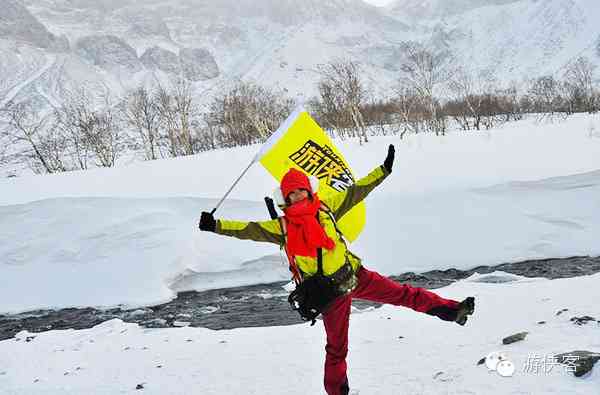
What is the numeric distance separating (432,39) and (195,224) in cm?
13278

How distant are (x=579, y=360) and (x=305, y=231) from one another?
6.34 feet

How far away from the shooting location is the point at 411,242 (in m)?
11.5

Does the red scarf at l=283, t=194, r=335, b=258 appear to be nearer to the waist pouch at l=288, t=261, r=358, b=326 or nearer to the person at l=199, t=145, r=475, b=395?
the person at l=199, t=145, r=475, b=395

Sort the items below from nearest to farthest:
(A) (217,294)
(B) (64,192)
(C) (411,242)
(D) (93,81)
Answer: (A) (217,294), (C) (411,242), (B) (64,192), (D) (93,81)

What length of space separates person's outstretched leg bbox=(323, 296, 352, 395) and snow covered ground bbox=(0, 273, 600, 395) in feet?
1.29

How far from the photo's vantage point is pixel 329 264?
123 inches

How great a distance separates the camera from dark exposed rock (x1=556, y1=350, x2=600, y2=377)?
2.83 metres

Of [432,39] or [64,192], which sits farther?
[432,39]

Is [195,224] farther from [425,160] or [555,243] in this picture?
[555,243]

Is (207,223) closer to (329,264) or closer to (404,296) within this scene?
(329,264)

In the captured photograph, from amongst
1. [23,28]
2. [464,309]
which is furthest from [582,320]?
[23,28]

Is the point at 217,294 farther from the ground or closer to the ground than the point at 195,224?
closer to the ground

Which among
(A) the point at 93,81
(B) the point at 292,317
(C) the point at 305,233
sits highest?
(A) the point at 93,81

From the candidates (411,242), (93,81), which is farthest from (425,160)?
(93,81)
